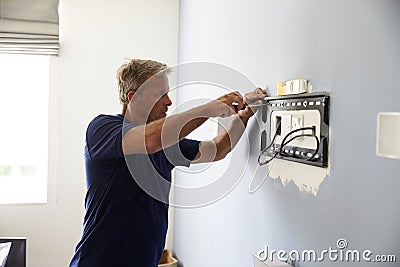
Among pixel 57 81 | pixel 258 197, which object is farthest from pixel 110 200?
pixel 57 81

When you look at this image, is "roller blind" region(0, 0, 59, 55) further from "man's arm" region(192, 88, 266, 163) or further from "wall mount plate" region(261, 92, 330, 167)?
"wall mount plate" region(261, 92, 330, 167)

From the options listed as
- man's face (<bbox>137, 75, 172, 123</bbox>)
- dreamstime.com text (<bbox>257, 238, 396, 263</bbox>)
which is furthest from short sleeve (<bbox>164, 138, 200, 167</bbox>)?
dreamstime.com text (<bbox>257, 238, 396, 263</bbox>)

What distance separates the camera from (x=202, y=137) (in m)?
2.82

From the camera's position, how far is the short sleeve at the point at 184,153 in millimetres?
2172

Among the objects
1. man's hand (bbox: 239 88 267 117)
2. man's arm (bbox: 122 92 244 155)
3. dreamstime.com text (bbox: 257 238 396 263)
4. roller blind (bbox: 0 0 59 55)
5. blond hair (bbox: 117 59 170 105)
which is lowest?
dreamstime.com text (bbox: 257 238 396 263)

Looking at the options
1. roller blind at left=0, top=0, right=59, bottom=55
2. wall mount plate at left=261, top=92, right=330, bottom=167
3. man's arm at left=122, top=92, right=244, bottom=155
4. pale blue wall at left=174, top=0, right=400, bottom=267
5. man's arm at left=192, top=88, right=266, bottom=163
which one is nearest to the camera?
pale blue wall at left=174, top=0, right=400, bottom=267

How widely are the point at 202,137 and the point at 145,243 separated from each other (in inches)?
34.1

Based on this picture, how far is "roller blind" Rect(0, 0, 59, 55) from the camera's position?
10.9 feet

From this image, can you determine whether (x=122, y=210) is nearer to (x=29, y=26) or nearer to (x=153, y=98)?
(x=153, y=98)

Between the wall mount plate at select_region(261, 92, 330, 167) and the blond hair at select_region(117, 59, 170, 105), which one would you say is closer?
the wall mount plate at select_region(261, 92, 330, 167)

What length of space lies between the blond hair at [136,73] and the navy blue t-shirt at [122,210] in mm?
114

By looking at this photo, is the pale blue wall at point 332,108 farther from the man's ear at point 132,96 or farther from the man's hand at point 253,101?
the man's ear at point 132,96

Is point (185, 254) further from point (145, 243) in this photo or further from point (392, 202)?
point (392, 202)

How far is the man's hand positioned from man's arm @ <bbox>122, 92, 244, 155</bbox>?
20 cm
